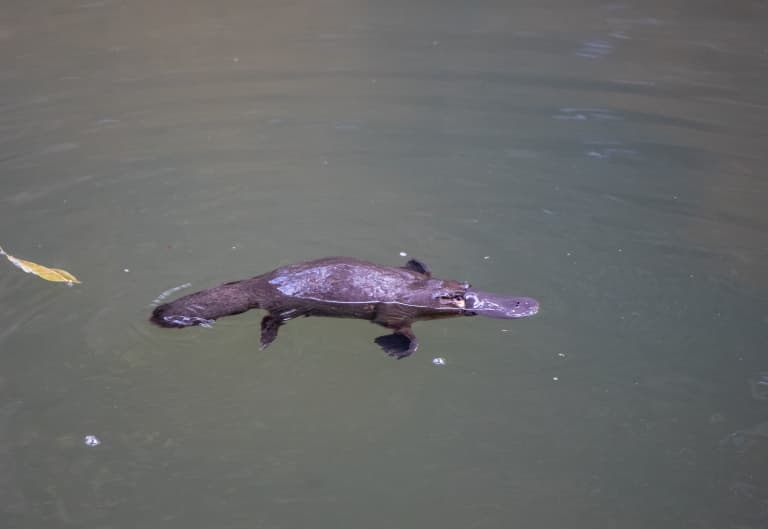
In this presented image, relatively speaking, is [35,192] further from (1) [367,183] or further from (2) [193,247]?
(1) [367,183]

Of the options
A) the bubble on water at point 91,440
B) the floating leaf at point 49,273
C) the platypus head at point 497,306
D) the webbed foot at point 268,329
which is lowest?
the bubble on water at point 91,440

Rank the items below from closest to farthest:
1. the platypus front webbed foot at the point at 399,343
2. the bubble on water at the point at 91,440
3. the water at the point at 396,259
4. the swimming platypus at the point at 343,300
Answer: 1. the water at the point at 396,259
2. the bubble on water at the point at 91,440
3. the platypus front webbed foot at the point at 399,343
4. the swimming platypus at the point at 343,300

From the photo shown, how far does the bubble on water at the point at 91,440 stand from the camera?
3.06m

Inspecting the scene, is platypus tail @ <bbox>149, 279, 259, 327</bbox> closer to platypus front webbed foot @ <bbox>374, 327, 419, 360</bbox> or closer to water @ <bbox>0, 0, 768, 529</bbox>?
water @ <bbox>0, 0, 768, 529</bbox>

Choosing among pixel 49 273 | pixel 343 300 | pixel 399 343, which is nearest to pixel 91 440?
pixel 49 273

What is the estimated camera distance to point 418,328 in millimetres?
3660

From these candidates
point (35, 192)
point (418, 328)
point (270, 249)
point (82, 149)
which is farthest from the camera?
point (82, 149)

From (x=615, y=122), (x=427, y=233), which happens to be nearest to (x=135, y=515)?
(x=427, y=233)

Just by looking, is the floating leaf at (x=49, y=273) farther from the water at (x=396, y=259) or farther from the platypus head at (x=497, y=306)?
the platypus head at (x=497, y=306)

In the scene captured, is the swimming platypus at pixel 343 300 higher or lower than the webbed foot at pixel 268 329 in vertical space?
higher

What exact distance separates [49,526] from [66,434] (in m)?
0.44

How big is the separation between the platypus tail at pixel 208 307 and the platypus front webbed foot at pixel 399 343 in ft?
1.97

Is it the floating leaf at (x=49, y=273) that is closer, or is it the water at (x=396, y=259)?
the water at (x=396, y=259)

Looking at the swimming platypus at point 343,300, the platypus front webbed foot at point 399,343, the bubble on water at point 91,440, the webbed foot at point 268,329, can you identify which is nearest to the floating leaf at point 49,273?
the swimming platypus at point 343,300
